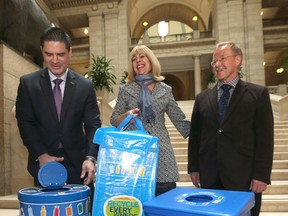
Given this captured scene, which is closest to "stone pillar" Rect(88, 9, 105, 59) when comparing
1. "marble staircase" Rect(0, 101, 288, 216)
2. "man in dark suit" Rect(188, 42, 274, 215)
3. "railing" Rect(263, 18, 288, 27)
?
"railing" Rect(263, 18, 288, 27)

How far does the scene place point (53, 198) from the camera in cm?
137

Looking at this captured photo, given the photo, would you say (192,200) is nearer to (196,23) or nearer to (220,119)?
(220,119)

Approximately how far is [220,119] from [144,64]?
2.43 ft

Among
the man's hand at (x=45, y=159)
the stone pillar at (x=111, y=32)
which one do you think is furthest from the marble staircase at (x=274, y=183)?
the stone pillar at (x=111, y=32)

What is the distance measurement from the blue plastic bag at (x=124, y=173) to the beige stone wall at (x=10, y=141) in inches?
168

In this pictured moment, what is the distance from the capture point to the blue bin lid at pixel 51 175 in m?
1.48

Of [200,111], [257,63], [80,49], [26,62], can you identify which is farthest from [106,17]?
[200,111]

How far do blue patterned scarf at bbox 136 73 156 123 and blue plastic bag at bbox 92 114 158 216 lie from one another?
78cm

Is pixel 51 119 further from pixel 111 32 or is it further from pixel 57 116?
pixel 111 32

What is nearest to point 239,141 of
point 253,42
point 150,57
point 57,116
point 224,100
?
point 224,100

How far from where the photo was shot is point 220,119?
2449 mm

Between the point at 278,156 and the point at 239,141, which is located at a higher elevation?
the point at 239,141

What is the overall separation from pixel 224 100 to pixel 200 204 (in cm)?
146

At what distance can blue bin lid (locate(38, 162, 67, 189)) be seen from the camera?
4.86 ft
